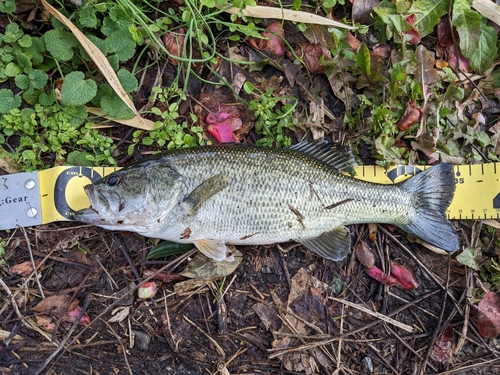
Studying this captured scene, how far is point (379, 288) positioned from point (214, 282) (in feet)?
5.48

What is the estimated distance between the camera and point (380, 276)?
145 inches

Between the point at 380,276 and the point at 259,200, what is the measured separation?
1.48 m

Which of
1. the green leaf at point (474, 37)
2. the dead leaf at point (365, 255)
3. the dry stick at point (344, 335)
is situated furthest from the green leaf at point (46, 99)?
the green leaf at point (474, 37)

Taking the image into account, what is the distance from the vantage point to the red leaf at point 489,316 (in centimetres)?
355

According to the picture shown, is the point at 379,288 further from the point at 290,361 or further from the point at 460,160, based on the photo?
the point at 460,160

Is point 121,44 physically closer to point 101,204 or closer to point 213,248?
point 101,204

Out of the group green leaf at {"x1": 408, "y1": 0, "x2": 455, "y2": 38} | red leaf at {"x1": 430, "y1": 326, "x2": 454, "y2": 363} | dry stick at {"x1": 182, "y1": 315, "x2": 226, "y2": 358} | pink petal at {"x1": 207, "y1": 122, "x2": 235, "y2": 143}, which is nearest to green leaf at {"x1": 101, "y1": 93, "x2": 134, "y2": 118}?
pink petal at {"x1": 207, "y1": 122, "x2": 235, "y2": 143}

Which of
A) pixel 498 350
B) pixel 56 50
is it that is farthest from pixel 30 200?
pixel 498 350

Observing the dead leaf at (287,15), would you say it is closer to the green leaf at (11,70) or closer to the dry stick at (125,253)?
the green leaf at (11,70)

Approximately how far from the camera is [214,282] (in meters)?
3.62

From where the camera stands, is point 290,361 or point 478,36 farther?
point 478,36

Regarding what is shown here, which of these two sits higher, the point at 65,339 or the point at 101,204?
the point at 101,204

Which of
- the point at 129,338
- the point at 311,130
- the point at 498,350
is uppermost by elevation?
the point at 311,130

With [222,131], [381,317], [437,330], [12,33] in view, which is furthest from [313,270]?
[12,33]
